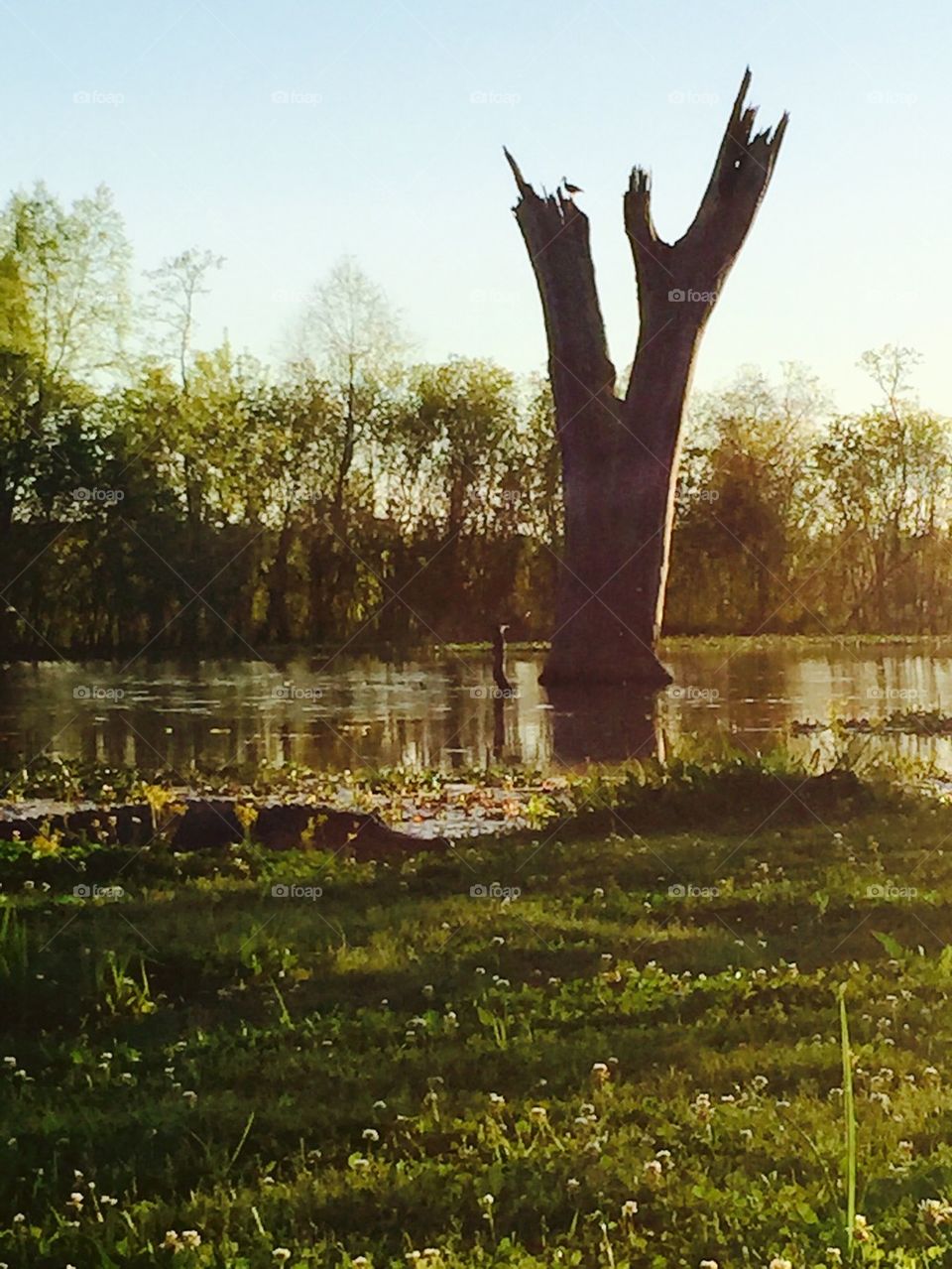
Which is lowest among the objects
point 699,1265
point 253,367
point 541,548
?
point 699,1265

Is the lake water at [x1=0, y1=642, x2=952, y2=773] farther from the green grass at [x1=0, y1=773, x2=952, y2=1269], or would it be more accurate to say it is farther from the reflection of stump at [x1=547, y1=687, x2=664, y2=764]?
the green grass at [x1=0, y1=773, x2=952, y2=1269]

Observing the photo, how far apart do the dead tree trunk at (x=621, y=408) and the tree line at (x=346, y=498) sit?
49.0 feet

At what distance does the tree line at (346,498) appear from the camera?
148ft

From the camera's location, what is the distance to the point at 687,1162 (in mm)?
5508

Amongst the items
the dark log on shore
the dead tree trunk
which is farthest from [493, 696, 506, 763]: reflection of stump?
the dark log on shore

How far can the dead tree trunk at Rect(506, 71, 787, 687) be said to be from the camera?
1200 inches

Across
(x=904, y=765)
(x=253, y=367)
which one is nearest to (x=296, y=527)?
(x=253, y=367)

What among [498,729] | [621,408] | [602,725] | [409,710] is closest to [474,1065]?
[498,729]

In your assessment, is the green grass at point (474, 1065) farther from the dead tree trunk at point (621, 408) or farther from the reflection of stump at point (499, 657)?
the dead tree trunk at point (621, 408)

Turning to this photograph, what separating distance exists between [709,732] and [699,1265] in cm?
1843

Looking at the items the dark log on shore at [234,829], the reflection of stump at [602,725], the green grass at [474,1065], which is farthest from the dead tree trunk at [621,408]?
the green grass at [474,1065]

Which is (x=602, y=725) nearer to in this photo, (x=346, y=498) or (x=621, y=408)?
(x=621, y=408)

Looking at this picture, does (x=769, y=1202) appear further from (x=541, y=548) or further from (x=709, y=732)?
(x=541, y=548)

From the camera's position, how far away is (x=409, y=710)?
91.6ft
